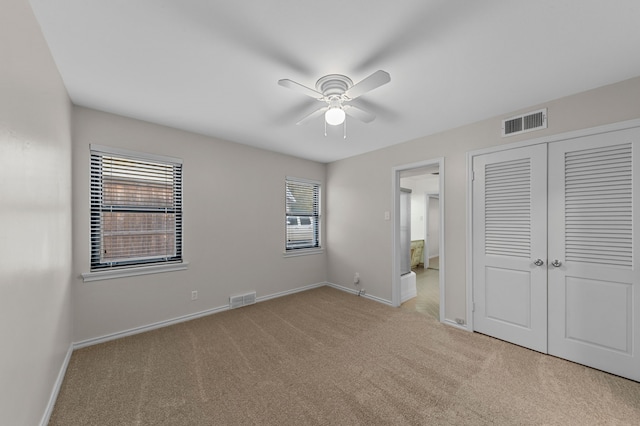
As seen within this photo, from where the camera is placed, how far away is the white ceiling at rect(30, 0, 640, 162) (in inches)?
56.1

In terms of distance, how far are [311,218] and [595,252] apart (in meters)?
3.82

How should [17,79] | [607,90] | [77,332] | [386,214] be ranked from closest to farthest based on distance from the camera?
[17,79]
[607,90]
[77,332]
[386,214]

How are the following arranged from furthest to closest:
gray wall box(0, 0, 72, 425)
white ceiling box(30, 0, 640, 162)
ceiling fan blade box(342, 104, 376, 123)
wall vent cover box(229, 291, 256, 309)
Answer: wall vent cover box(229, 291, 256, 309) → ceiling fan blade box(342, 104, 376, 123) → white ceiling box(30, 0, 640, 162) → gray wall box(0, 0, 72, 425)

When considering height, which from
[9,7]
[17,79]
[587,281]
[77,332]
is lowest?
[77,332]

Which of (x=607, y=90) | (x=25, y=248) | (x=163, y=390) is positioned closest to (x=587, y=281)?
(x=607, y=90)

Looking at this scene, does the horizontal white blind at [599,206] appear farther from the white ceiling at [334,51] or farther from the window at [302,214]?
the window at [302,214]

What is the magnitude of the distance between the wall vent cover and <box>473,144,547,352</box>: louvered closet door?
3057mm

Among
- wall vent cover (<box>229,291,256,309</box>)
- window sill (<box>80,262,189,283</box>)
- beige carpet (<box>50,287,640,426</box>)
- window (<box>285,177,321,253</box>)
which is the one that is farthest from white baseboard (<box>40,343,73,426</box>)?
window (<box>285,177,321,253</box>)

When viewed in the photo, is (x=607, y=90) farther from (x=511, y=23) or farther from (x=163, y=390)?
(x=163, y=390)

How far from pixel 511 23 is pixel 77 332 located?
450 cm

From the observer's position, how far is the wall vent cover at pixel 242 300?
3705mm

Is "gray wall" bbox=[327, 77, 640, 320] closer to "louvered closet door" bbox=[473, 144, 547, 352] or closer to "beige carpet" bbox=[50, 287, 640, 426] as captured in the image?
"louvered closet door" bbox=[473, 144, 547, 352]

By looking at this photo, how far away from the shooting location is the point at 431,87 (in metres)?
2.23

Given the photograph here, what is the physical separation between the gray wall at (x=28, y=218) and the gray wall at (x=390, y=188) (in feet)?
12.1
